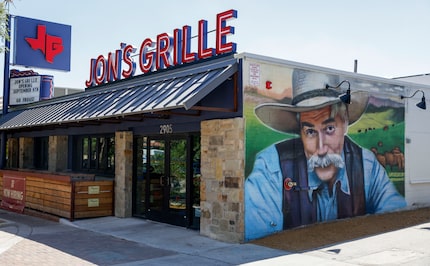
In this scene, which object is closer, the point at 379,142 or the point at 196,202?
the point at 196,202

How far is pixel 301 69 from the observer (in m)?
11.2

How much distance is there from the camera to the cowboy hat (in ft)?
34.5

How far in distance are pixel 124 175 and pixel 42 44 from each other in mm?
11736

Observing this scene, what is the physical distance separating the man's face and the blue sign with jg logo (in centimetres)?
1529

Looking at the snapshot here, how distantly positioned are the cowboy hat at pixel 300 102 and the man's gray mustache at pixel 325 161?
3.08ft

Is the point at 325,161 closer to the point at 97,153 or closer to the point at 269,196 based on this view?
the point at 269,196

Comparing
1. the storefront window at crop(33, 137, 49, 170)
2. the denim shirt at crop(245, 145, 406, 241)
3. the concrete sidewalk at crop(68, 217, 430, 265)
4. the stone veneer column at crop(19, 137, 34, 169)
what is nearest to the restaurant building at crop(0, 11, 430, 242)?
the denim shirt at crop(245, 145, 406, 241)

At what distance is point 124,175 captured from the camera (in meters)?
13.4

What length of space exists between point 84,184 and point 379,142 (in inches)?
333

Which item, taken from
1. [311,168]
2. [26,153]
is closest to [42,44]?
[26,153]

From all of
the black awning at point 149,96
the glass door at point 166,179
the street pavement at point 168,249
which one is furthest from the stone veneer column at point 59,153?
the street pavement at point 168,249

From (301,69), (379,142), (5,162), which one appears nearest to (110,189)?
(301,69)

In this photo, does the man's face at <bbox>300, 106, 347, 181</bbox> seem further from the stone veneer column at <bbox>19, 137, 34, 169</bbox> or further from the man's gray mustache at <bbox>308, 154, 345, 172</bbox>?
the stone veneer column at <bbox>19, 137, 34, 169</bbox>

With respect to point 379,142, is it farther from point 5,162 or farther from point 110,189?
point 5,162
